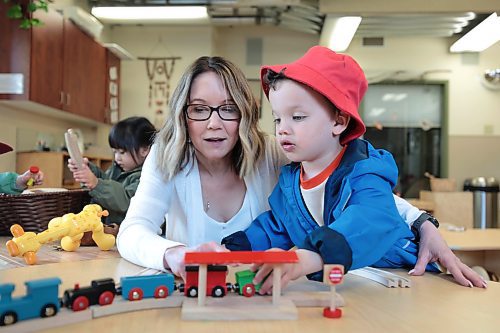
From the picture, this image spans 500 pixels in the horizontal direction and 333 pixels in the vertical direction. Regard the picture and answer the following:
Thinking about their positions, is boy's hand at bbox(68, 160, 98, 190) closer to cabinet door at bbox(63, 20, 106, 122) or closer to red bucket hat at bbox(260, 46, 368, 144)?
red bucket hat at bbox(260, 46, 368, 144)

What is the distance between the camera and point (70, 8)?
13.4 ft

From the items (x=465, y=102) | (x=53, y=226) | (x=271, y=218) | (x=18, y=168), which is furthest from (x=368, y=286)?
(x=465, y=102)

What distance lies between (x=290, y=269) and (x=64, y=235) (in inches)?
24.5

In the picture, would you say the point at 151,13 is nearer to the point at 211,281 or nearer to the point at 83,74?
the point at 83,74

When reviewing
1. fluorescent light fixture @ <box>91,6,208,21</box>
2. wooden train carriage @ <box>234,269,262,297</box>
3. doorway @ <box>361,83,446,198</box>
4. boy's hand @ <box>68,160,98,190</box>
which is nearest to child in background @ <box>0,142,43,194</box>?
boy's hand @ <box>68,160,98,190</box>

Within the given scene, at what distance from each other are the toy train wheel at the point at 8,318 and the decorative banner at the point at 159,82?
5647mm

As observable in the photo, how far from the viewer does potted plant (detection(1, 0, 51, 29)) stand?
3303 millimetres

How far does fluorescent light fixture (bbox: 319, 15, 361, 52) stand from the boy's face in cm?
413

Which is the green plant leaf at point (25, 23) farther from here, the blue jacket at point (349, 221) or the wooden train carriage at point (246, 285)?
the wooden train carriage at point (246, 285)

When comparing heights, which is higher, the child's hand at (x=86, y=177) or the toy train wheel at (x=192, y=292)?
the child's hand at (x=86, y=177)

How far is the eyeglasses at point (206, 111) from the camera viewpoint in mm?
1151

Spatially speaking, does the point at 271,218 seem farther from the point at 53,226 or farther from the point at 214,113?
the point at 53,226

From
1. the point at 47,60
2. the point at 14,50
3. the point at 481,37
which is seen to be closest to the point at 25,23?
the point at 14,50

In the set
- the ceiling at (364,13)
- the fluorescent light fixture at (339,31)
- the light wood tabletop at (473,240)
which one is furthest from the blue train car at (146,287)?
the fluorescent light fixture at (339,31)
